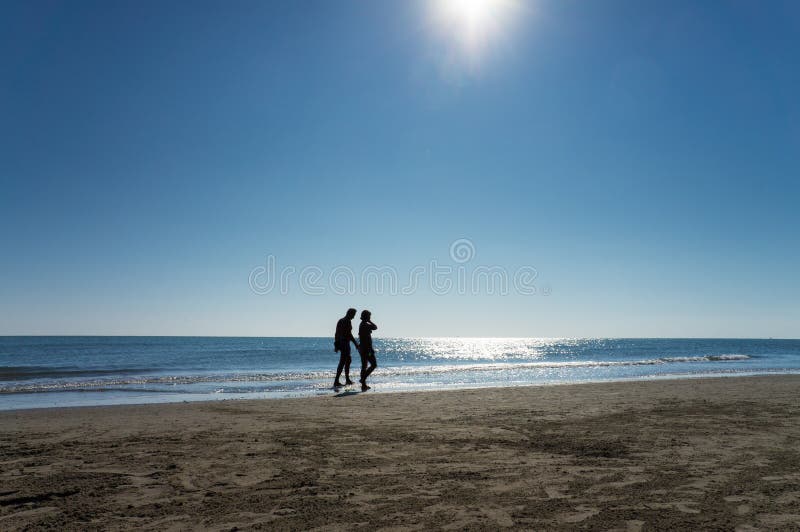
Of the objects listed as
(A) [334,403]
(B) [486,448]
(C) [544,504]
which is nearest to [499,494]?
(C) [544,504]

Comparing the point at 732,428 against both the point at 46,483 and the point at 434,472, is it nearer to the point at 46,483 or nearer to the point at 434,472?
the point at 434,472

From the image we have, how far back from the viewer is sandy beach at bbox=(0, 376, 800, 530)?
3.91m

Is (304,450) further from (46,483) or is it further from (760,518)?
(760,518)

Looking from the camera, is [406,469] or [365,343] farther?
[365,343]

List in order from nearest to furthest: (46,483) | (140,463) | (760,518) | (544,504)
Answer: (760,518) < (544,504) < (46,483) < (140,463)

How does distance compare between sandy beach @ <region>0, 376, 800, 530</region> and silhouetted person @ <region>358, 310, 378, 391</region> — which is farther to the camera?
silhouetted person @ <region>358, 310, 378, 391</region>

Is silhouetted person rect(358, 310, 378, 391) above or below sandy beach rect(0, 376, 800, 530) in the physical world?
above

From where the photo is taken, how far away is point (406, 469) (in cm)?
527

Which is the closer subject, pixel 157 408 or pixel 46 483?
pixel 46 483

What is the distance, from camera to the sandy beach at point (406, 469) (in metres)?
3.91

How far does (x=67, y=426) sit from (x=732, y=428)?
1050 cm

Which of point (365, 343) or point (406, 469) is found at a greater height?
point (365, 343)

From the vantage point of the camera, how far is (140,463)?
5.64 metres

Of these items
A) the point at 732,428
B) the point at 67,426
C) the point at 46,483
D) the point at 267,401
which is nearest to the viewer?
the point at 46,483
